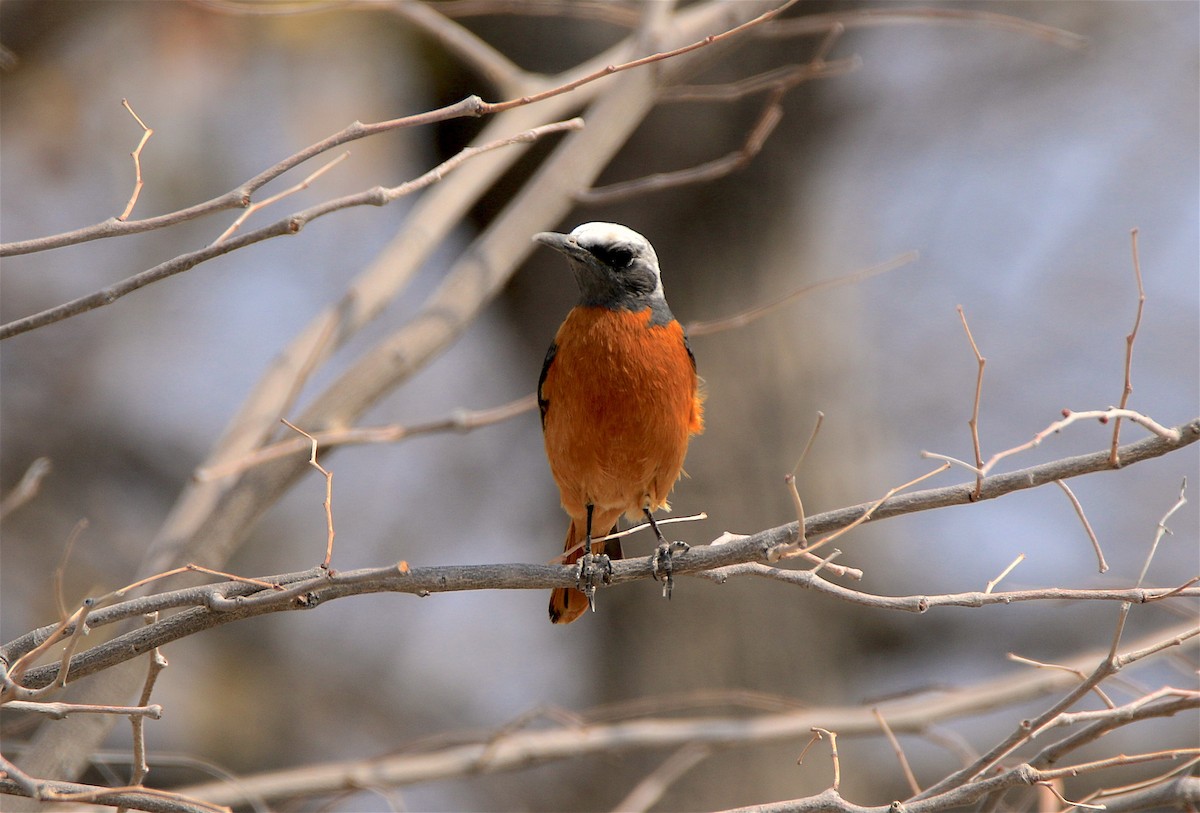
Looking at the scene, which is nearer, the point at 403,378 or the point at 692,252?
the point at 403,378

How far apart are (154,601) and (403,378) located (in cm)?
221

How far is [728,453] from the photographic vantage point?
6891 millimetres

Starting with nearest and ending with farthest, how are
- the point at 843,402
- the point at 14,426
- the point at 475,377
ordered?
the point at 843,402 < the point at 14,426 < the point at 475,377

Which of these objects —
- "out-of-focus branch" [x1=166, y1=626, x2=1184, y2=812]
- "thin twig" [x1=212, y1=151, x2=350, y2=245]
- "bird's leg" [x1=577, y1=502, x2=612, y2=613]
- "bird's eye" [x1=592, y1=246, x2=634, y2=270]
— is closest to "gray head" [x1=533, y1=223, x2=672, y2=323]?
"bird's eye" [x1=592, y1=246, x2=634, y2=270]

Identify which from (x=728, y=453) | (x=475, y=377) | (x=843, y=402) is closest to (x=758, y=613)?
(x=728, y=453)

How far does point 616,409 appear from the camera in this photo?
151 inches

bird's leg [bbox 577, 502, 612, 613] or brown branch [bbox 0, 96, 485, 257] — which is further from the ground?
brown branch [bbox 0, 96, 485, 257]

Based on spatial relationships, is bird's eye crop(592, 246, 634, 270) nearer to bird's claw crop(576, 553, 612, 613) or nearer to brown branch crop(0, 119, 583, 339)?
bird's claw crop(576, 553, 612, 613)

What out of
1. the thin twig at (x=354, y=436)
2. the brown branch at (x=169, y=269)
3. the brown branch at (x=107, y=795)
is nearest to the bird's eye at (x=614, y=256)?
the thin twig at (x=354, y=436)

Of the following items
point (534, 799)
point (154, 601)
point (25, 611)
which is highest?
point (25, 611)

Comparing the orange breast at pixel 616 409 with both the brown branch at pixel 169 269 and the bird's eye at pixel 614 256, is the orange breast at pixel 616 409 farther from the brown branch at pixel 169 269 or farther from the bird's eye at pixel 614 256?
the brown branch at pixel 169 269

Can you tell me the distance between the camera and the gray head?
4133mm

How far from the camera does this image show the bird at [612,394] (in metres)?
3.87

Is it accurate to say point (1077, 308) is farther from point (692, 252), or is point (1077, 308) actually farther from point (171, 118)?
point (171, 118)
